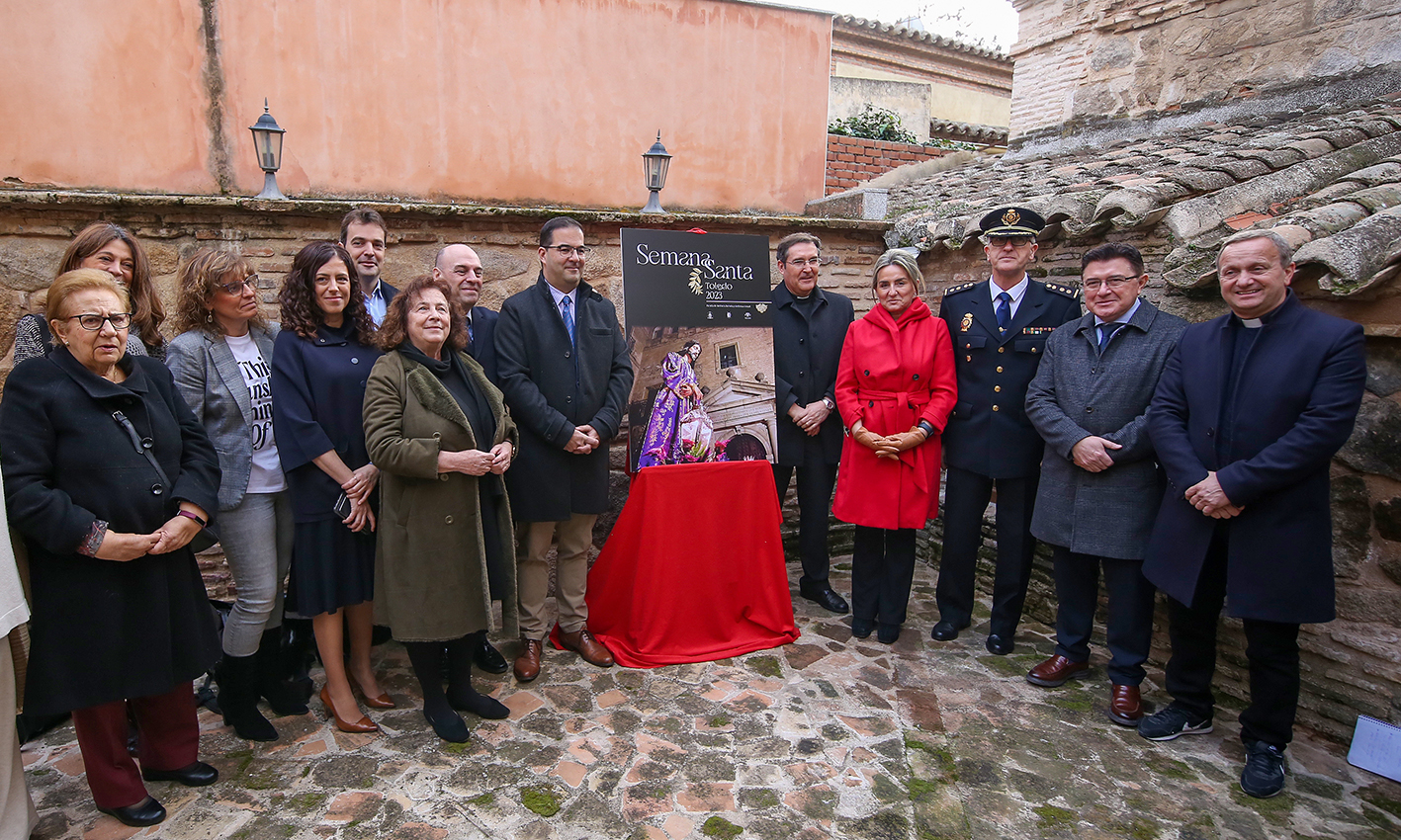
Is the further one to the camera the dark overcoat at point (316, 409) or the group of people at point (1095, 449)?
the dark overcoat at point (316, 409)

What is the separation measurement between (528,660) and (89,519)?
1.90 meters

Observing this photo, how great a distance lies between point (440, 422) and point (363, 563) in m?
0.68

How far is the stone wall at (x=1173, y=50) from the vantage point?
5754 millimetres

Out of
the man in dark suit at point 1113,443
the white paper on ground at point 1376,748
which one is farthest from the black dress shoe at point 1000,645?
the white paper on ground at point 1376,748

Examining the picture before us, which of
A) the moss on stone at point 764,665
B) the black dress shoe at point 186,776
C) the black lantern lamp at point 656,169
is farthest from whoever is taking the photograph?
the black lantern lamp at point 656,169

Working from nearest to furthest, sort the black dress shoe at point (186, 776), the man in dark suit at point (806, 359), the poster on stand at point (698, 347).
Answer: the black dress shoe at point (186, 776)
the poster on stand at point (698, 347)
the man in dark suit at point (806, 359)

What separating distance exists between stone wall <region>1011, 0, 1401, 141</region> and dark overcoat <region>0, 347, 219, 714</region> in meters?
7.84

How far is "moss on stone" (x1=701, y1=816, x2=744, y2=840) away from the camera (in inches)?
103

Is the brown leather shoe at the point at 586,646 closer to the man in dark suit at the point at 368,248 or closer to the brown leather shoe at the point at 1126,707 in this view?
the man in dark suit at the point at 368,248

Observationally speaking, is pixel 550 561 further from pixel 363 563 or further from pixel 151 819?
pixel 151 819

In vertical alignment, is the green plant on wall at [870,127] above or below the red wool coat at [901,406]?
above

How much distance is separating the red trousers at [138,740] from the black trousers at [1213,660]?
3817mm

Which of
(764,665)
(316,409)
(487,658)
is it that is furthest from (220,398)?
(764,665)

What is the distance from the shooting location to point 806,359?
14.2 feet
